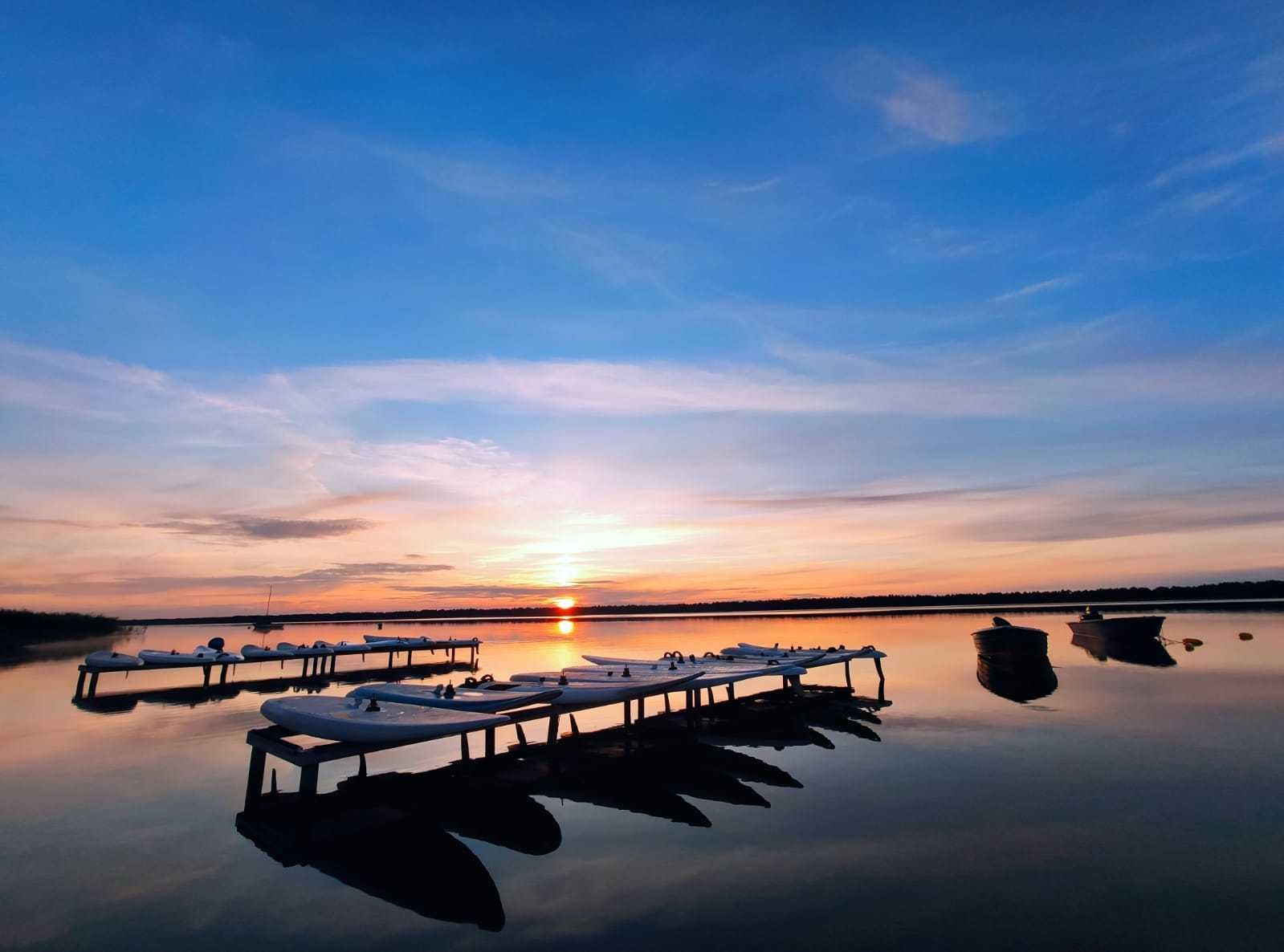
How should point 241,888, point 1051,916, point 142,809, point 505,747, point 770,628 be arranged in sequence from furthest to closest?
point 770,628 < point 505,747 < point 142,809 < point 241,888 < point 1051,916

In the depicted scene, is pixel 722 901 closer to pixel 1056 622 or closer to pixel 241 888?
pixel 241 888

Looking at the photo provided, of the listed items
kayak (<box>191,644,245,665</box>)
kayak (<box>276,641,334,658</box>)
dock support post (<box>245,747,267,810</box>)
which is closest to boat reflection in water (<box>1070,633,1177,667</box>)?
dock support post (<box>245,747,267,810</box>)

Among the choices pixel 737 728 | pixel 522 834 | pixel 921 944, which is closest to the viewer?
pixel 921 944

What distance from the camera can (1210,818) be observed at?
34.9 ft

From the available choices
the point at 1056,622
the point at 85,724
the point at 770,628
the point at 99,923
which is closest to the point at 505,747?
the point at 99,923

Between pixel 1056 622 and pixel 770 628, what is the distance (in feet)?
107

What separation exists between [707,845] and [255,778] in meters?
7.93

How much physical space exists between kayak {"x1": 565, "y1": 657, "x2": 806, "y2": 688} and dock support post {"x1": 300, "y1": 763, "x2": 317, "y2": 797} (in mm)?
8658

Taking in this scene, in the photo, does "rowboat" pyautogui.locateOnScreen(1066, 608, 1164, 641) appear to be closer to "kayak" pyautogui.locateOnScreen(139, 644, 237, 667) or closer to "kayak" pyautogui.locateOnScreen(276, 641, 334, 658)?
"kayak" pyautogui.locateOnScreen(276, 641, 334, 658)

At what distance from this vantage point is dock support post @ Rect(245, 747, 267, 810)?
37.4ft

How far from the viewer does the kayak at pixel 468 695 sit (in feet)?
43.7

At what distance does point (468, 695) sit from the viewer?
567 inches

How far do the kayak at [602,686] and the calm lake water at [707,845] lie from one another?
56.6 inches

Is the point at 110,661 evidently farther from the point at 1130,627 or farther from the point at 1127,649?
the point at 1130,627
